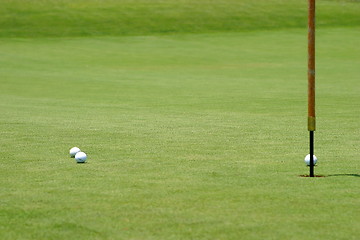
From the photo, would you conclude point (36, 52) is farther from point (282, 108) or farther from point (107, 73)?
point (282, 108)

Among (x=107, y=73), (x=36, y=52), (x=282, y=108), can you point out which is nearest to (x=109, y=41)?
(x=36, y=52)

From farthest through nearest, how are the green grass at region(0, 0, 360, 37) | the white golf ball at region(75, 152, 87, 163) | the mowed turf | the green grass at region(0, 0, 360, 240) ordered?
the green grass at region(0, 0, 360, 37) < the white golf ball at region(75, 152, 87, 163) < the green grass at region(0, 0, 360, 240) < the mowed turf

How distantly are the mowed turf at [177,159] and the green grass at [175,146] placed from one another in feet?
0.11

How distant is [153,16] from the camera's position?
236 feet

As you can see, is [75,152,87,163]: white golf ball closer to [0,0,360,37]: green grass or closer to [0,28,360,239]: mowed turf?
[0,28,360,239]: mowed turf

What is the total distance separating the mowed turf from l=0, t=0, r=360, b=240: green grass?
3 centimetres

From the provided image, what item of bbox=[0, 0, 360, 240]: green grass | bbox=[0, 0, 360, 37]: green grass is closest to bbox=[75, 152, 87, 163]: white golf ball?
bbox=[0, 0, 360, 240]: green grass

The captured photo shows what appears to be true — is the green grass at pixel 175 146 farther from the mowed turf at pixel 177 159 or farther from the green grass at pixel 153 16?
the green grass at pixel 153 16

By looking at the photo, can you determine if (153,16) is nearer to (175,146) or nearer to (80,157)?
(175,146)

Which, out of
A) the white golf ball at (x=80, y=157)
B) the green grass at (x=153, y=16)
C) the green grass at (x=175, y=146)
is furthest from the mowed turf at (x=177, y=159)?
the green grass at (x=153, y=16)

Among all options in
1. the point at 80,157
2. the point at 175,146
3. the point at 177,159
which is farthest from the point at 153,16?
the point at 80,157

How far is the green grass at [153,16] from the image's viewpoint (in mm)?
67688

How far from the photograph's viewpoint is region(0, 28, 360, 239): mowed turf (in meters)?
8.92

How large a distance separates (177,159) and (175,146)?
6.41 feet
